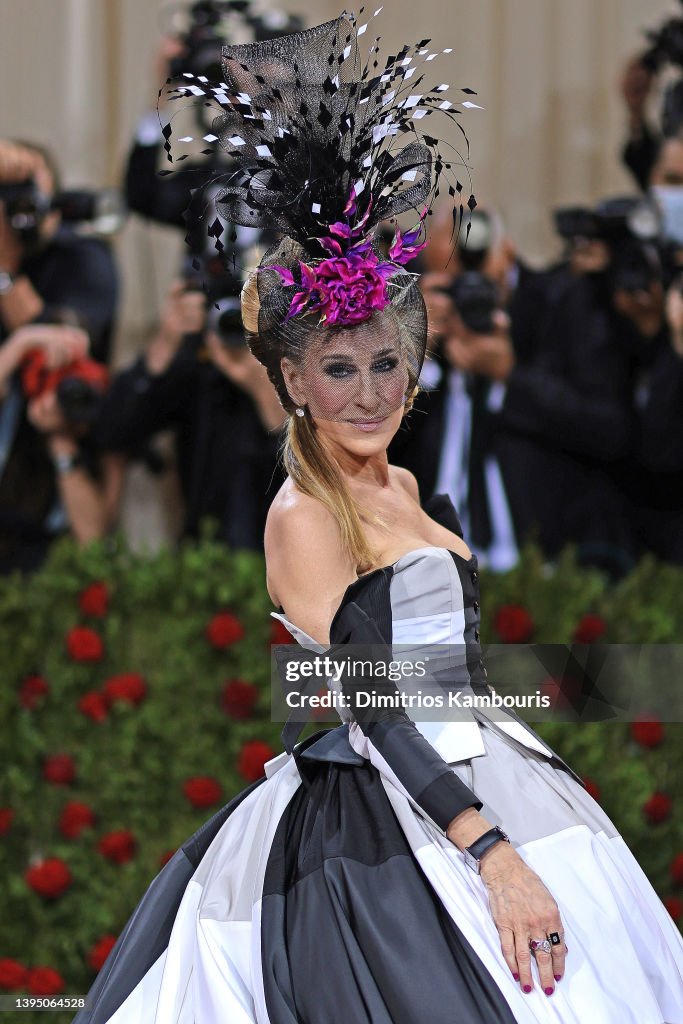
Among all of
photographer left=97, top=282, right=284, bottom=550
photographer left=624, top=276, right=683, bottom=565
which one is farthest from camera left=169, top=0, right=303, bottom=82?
photographer left=624, top=276, right=683, bottom=565

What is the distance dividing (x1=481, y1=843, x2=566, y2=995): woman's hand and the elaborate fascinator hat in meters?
0.47

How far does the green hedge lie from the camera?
2457 millimetres

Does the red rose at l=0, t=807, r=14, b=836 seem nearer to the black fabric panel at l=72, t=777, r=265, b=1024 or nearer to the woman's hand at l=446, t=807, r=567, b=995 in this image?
the black fabric panel at l=72, t=777, r=265, b=1024

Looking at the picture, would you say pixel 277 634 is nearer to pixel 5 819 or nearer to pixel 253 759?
pixel 253 759

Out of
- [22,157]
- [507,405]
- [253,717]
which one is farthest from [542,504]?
[22,157]

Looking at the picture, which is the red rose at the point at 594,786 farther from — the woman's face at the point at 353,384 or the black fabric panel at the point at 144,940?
the woman's face at the point at 353,384

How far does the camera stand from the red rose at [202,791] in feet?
8.09

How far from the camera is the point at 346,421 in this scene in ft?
4.41

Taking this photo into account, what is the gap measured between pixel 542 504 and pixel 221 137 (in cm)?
188

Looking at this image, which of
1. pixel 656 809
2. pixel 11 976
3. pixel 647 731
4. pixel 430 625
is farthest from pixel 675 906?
pixel 430 625

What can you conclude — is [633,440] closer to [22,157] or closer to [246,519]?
[246,519]

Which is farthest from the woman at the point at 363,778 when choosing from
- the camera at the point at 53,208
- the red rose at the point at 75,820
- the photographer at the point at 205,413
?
the camera at the point at 53,208

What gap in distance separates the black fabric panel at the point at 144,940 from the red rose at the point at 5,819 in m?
1.13

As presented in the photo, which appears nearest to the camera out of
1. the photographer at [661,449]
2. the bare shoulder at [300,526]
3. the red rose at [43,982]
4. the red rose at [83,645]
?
the bare shoulder at [300,526]
